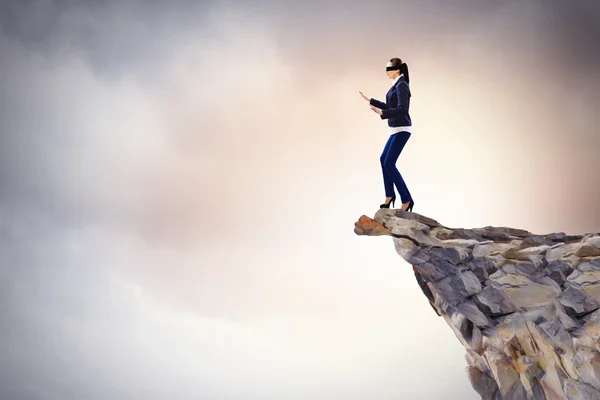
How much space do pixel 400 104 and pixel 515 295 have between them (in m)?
3.69

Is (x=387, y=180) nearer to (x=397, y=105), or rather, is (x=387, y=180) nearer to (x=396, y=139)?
(x=396, y=139)

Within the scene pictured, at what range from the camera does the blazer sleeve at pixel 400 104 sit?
11141 mm

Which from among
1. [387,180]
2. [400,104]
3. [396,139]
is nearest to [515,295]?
[387,180]

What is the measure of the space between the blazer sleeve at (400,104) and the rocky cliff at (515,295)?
66.9 inches

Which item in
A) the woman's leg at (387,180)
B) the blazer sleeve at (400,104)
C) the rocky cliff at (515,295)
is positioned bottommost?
the rocky cliff at (515,295)

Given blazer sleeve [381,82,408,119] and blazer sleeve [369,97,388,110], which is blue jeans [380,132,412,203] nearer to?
blazer sleeve [381,82,408,119]

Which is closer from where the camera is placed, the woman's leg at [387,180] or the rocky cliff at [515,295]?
the rocky cliff at [515,295]

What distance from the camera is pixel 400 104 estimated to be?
440 inches

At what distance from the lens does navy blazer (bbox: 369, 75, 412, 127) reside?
36.6 ft

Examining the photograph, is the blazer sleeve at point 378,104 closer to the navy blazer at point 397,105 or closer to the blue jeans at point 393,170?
the navy blazer at point 397,105

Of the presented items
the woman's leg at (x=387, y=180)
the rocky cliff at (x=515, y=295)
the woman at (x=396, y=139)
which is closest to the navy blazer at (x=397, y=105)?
the woman at (x=396, y=139)

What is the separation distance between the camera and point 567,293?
10484 millimetres

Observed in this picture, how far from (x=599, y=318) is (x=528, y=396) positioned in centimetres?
177

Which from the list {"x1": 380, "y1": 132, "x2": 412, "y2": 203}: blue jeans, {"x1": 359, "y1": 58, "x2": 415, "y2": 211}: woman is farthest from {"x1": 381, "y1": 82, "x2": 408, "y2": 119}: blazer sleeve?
{"x1": 380, "y1": 132, "x2": 412, "y2": 203}: blue jeans
